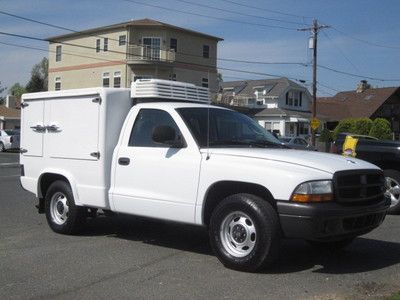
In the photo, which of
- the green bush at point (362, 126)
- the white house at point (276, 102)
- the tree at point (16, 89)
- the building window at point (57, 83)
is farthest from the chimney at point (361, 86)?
the tree at point (16, 89)

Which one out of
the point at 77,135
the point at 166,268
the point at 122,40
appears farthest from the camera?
the point at 122,40

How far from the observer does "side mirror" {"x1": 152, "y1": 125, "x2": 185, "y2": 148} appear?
674 cm

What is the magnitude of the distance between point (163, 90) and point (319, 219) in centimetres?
303

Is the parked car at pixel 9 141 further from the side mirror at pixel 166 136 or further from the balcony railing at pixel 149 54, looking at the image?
the side mirror at pixel 166 136

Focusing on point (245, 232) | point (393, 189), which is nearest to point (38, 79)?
point (393, 189)

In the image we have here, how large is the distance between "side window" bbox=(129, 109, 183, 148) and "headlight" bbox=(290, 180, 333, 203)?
196cm

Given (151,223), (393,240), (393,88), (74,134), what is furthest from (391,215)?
(393,88)

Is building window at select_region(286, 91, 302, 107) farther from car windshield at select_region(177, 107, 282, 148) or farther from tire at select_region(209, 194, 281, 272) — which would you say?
tire at select_region(209, 194, 281, 272)

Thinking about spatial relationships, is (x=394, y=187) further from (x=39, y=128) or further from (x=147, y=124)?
(x=39, y=128)

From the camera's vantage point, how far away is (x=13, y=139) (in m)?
35.9

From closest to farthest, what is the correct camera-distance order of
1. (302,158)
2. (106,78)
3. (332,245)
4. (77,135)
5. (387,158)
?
(302,158) < (332,245) < (77,135) < (387,158) < (106,78)

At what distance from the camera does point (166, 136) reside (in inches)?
267

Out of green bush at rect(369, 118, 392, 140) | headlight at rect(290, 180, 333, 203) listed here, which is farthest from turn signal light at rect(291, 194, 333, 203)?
green bush at rect(369, 118, 392, 140)

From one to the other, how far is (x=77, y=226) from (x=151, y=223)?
4.85ft
